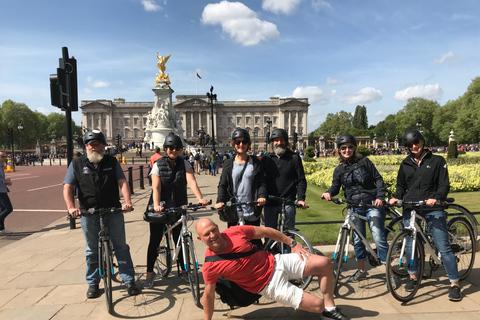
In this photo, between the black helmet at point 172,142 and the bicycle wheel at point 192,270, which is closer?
the bicycle wheel at point 192,270

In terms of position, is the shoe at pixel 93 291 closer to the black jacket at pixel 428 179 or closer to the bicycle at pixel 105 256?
the bicycle at pixel 105 256

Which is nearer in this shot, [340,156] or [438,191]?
[438,191]

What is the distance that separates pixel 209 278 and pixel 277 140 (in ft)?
6.59

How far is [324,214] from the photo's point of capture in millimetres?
8016

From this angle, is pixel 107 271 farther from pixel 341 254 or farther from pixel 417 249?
pixel 417 249

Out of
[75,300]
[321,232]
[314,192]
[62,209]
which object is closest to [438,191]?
[321,232]

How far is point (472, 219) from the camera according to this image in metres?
4.42

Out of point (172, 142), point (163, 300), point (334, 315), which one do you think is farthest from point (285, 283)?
point (172, 142)

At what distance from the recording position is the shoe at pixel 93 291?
397 centimetres

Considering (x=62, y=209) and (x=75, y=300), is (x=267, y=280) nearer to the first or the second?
(x=75, y=300)

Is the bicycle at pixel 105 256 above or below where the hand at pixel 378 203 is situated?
below

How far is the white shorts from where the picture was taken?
2.91 metres

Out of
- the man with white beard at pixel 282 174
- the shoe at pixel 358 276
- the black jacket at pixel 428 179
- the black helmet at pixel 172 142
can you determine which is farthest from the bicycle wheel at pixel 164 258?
the black jacket at pixel 428 179

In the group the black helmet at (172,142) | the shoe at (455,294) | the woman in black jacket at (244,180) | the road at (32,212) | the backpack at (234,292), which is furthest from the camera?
the road at (32,212)
